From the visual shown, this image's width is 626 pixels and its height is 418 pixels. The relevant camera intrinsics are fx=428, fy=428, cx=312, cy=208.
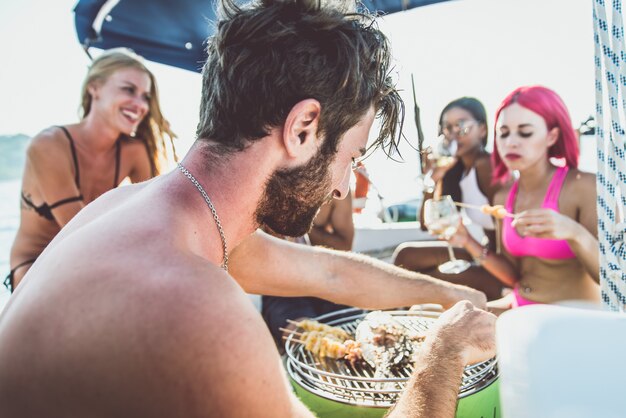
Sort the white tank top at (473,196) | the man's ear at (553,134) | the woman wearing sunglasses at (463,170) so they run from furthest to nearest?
1. the white tank top at (473,196)
2. the woman wearing sunglasses at (463,170)
3. the man's ear at (553,134)

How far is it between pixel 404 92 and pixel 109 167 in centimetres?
242

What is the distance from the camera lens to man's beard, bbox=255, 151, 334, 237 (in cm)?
138

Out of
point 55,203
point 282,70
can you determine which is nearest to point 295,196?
point 282,70

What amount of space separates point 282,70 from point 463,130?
3605 mm

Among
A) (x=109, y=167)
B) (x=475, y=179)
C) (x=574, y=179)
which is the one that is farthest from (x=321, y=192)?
(x=475, y=179)

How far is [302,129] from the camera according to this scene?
4.39 ft

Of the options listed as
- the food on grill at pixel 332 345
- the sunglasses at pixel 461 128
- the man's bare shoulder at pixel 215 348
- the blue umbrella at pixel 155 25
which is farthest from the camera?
the sunglasses at pixel 461 128

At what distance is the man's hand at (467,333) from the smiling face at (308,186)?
57 centimetres

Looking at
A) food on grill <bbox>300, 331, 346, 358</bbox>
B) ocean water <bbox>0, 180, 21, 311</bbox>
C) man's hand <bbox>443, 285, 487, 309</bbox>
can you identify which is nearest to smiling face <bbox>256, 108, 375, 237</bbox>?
food on grill <bbox>300, 331, 346, 358</bbox>

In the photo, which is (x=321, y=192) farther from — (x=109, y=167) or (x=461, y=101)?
(x=461, y=101)

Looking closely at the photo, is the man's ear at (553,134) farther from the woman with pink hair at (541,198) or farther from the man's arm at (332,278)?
the man's arm at (332,278)

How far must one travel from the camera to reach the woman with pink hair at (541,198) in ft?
8.68

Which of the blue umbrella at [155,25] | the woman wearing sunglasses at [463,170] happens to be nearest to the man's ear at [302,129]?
the blue umbrella at [155,25]

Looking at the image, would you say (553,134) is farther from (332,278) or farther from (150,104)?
(150,104)
